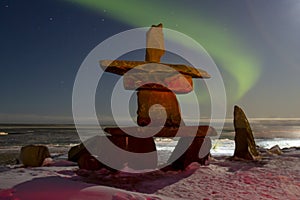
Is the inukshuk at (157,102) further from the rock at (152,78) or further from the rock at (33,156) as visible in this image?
the rock at (33,156)

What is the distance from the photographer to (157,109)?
28.3 feet

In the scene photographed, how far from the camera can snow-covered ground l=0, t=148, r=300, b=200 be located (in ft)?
13.9

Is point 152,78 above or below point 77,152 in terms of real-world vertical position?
above

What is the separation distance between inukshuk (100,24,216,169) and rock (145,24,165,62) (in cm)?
3

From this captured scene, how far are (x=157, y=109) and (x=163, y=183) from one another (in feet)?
8.16

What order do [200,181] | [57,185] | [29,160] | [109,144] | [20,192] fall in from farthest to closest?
[29,160], [109,144], [200,181], [57,185], [20,192]

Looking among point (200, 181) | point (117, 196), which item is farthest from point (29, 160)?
point (117, 196)

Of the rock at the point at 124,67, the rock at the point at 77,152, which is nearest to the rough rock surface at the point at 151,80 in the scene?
the rock at the point at 124,67

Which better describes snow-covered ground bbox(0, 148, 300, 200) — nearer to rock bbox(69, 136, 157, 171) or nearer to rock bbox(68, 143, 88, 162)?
rock bbox(69, 136, 157, 171)

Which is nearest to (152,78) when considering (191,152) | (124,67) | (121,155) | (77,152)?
(124,67)

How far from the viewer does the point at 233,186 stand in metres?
6.62

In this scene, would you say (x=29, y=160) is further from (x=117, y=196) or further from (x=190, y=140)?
(x=117, y=196)

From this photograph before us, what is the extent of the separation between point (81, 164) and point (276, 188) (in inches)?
210

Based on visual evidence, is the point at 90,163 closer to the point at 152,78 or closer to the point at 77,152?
the point at 77,152
